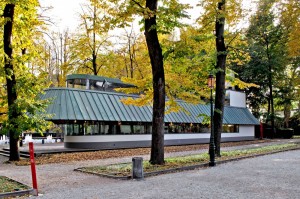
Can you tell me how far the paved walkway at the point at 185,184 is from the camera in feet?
26.7

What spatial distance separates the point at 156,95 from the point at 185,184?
4.96m

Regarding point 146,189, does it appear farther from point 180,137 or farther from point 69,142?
point 180,137

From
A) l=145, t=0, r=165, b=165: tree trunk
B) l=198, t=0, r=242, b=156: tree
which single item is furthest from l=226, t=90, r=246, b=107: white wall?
l=145, t=0, r=165, b=165: tree trunk

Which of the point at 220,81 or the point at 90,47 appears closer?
the point at 220,81

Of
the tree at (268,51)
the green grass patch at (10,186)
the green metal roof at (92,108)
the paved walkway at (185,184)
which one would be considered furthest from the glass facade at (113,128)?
the tree at (268,51)

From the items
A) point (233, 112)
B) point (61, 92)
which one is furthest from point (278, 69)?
point (61, 92)

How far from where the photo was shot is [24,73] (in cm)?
1728

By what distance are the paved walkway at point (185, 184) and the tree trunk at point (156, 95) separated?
1.86 m

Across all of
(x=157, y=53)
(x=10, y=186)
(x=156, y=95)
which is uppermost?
(x=157, y=53)

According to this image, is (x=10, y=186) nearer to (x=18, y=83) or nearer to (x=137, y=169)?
(x=137, y=169)

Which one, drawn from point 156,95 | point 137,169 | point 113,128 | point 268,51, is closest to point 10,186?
point 137,169

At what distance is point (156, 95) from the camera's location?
13500mm

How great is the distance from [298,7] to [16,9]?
16.6 m

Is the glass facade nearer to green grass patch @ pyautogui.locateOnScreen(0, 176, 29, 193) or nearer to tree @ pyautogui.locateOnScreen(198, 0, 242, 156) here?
tree @ pyautogui.locateOnScreen(198, 0, 242, 156)
